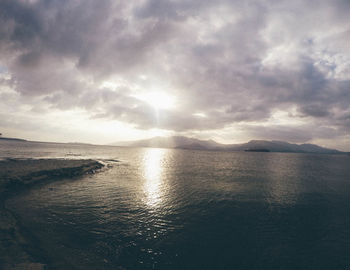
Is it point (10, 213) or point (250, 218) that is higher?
point (10, 213)

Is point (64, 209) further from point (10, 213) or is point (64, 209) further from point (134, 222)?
point (134, 222)

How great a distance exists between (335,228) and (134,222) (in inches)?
1052

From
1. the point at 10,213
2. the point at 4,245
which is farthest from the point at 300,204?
the point at 10,213

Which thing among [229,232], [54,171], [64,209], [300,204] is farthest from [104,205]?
[300,204]

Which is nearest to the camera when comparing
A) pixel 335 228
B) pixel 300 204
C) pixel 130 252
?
pixel 130 252

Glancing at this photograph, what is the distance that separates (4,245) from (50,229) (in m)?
3.93

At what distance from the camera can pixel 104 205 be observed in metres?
24.0

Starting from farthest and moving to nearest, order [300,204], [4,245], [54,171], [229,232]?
[54,171]
[300,204]
[229,232]
[4,245]

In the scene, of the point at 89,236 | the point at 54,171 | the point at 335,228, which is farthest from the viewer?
the point at 54,171

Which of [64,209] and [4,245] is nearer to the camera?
[4,245]

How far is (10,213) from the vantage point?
18797mm

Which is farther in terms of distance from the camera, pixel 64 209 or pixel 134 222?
pixel 64 209

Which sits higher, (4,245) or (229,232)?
(4,245)

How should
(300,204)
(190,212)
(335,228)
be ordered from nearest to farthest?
(335,228)
(190,212)
(300,204)
